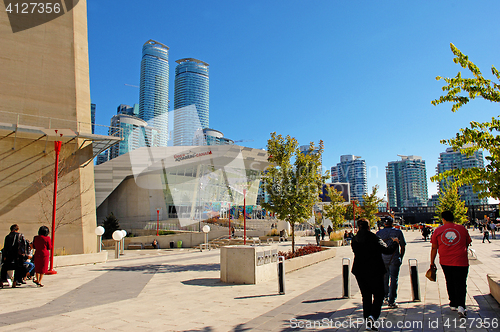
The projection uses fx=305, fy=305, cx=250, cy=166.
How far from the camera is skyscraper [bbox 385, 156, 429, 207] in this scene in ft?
495

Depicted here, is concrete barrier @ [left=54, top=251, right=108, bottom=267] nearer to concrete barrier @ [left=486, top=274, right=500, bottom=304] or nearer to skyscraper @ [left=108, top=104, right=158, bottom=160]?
concrete barrier @ [left=486, top=274, right=500, bottom=304]

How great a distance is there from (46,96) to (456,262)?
19.2m

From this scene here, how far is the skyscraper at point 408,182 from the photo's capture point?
151000 millimetres

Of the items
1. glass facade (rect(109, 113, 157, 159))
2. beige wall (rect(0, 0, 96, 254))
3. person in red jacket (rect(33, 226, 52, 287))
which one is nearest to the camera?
person in red jacket (rect(33, 226, 52, 287))

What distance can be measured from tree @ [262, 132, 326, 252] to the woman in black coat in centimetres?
849

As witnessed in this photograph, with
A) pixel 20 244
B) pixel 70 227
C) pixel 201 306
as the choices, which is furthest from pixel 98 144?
pixel 201 306

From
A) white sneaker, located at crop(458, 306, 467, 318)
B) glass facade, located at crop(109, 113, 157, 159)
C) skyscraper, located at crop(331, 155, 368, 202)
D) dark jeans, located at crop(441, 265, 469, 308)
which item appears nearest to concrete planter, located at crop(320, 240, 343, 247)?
dark jeans, located at crop(441, 265, 469, 308)

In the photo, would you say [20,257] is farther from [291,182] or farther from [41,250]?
[291,182]

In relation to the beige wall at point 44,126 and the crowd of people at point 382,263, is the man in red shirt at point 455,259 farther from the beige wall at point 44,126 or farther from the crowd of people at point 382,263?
the beige wall at point 44,126

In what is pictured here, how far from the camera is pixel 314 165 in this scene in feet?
45.9

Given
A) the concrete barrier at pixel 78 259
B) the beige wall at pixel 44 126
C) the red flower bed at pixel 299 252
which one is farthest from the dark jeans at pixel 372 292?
the beige wall at pixel 44 126

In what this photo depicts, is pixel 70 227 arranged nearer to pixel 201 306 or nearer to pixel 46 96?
pixel 46 96

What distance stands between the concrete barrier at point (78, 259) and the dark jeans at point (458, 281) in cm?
1355

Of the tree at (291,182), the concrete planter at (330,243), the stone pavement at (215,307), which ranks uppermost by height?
the tree at (291,182)
